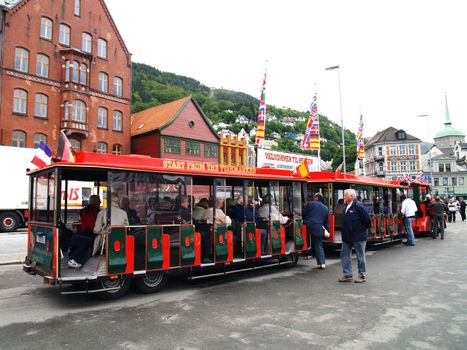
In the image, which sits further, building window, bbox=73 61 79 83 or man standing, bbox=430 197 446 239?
building window, bbox=73 61 79 83

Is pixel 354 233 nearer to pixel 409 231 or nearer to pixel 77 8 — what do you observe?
pixel 409 231

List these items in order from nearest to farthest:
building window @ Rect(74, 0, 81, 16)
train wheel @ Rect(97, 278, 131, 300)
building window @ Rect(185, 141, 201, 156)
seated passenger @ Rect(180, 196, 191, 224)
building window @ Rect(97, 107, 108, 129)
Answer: train wheel @ Rect(97, 278, 131, 300), seated passenger @ Rect(180, 196, 191, 224), building window @ Rect(74, 0, 81, 16), building window @ Rect(97, 107, 108, 129), building window @ Rect(185, 141, 201, 156)

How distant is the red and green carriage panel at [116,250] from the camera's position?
6.25 m

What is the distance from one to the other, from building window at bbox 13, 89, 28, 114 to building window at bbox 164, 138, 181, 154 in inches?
515

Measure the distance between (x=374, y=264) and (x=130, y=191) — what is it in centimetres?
686

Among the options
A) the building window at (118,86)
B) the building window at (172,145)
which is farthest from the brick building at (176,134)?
the building window at (118,86)

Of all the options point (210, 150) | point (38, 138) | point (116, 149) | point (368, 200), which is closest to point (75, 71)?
point (38, 138)

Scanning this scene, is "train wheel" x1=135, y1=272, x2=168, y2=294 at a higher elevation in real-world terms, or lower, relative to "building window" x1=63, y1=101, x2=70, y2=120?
lower

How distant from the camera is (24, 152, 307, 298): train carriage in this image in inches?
248

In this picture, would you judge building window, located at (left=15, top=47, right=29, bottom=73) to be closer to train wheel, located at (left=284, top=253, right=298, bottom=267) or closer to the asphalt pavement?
the asphalt pavement

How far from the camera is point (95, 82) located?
112 ft

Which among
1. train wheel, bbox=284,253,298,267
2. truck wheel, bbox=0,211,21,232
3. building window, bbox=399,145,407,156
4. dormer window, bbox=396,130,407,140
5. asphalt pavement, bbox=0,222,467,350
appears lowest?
asphalt pavement, bbox=0,222,467,350

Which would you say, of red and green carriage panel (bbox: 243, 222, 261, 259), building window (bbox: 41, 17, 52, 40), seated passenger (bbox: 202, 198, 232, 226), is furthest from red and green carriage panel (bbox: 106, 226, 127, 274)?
building window (bbox: 41, 17, 52, 40)

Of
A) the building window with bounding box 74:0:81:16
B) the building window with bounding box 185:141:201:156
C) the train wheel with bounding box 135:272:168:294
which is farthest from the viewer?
the building window with bounding box 185:141:201:156
